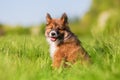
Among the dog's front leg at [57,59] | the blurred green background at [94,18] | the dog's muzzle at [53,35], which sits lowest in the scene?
the blurred green background at [94,18]

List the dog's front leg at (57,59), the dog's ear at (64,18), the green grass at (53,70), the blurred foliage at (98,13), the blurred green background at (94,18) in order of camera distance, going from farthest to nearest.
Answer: the blurred foliage at (98,13) → the blurred green background at (94,18) → the dog's ear at (64,18) → the dog's front leg at (57,59) → the green grass at (53,70)

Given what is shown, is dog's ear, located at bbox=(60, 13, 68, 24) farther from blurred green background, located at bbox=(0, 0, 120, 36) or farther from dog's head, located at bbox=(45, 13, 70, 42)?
blurred green background, located at bbox=(0, 0, 120, 36)

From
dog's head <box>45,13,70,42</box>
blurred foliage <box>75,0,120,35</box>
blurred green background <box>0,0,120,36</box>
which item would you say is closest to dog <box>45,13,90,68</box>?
dog's head <box>45,13,70,42</box>

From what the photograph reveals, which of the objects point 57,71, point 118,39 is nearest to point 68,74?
point 57,71

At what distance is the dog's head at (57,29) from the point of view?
7984 mm

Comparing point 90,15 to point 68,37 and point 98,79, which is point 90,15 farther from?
point 98,79

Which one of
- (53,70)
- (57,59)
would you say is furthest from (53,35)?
(53,70)

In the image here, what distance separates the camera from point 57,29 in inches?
314

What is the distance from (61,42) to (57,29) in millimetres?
240

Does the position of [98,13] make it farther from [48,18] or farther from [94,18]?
[48,18]

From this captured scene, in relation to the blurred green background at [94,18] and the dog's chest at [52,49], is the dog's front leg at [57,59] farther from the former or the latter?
the blurred green background at [94,18]

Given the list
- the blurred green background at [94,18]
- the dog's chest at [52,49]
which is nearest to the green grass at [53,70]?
the dog's chest at [52,49]

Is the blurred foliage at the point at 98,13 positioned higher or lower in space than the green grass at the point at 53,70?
lower

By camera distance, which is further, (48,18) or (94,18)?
(94,18)
